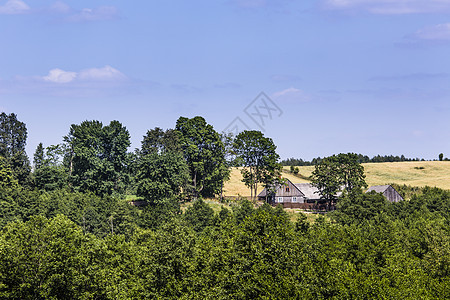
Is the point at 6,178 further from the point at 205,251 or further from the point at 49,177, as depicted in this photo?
the point at 205,251

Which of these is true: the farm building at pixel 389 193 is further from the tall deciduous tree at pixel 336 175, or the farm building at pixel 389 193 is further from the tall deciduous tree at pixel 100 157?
the tall deciduous tree at pixel 100 157

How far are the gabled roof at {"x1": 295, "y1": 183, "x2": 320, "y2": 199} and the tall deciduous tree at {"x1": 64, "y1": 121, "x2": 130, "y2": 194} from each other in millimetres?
52576

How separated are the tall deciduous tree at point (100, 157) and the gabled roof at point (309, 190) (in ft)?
172

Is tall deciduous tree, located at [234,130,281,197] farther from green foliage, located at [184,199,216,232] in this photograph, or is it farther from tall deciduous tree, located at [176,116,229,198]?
green foliage, located at [184,199,216,232]

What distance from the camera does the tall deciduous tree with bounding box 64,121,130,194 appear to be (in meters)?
116

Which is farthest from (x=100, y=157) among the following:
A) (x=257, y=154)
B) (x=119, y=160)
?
(x=257, y=154)

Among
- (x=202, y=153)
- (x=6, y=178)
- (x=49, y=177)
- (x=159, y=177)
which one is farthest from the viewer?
(x=202, y=153)

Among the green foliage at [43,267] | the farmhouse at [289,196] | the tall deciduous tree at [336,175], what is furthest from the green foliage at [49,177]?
the green foliage at [43,267]

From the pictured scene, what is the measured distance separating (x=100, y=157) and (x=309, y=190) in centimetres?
6180

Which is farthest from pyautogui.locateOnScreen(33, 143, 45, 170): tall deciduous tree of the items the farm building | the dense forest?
the farm building

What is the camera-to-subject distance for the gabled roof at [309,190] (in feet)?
449

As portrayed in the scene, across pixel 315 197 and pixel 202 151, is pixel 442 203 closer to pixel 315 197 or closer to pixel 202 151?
pixel 315 197

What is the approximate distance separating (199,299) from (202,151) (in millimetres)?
82629

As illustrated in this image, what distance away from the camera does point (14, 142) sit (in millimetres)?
135375
